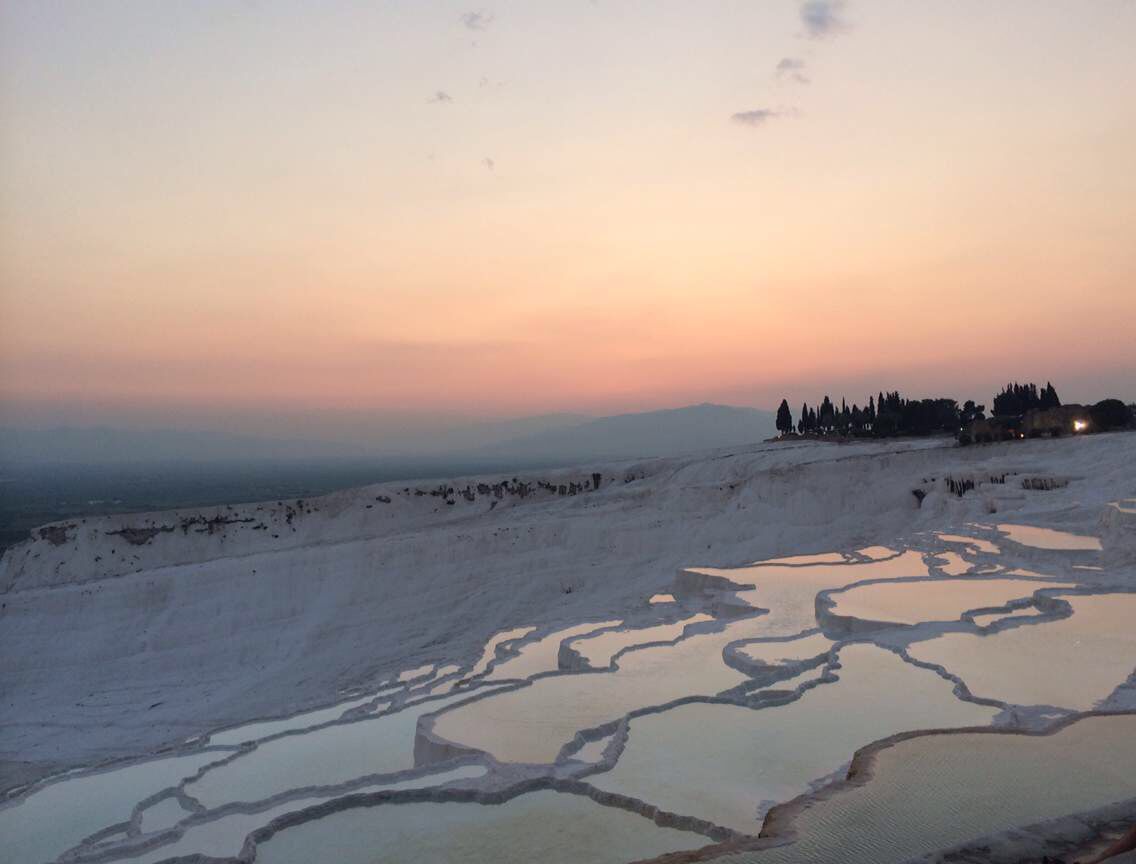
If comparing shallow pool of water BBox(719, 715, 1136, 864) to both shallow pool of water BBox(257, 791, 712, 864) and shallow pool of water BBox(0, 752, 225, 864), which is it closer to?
shallow pool of water BBox(257, 791, 712, 864)

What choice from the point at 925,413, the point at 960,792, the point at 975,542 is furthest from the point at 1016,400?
the point at 960,792

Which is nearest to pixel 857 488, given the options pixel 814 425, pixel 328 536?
pixel 328 536

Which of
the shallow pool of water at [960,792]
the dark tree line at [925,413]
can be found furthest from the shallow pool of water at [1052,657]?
the dark tree line at [925,413]

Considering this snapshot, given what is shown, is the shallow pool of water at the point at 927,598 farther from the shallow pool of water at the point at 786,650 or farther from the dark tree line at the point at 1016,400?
the dark tree line at the point at 1016,400

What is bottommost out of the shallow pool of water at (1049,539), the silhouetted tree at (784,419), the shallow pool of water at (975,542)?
the shallow pool of water at (975,542)

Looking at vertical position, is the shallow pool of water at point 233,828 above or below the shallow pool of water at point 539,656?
above

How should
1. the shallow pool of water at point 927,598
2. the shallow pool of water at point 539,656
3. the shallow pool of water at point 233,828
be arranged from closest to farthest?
the shallow pool of water at point 233,828 < the shallow pool of water at point 539,656 < the shallow pool of water at point 927,598
